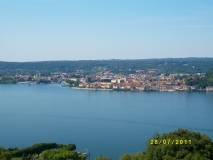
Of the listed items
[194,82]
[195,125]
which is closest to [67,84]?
[194,82]

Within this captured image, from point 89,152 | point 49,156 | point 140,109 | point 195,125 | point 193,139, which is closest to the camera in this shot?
point 193,139

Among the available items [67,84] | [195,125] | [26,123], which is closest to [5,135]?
[26,123]

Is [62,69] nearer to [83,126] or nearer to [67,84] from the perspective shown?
[67,84]

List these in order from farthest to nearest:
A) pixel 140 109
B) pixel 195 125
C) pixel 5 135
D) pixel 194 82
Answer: pixel 194 82, pixel 140 109, pixel 195 125, pixel 5 135

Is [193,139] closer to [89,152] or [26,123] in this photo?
[89,152]

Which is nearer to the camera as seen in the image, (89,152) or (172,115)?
(89,152)

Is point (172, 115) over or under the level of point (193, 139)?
under
